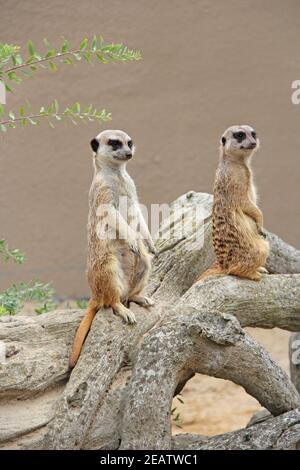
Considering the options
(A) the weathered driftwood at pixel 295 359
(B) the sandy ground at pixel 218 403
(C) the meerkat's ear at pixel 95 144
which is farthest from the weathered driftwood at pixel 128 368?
(B) the sandy ground at pixel 218 403

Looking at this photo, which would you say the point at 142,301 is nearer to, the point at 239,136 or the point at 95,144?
the point at 95,144

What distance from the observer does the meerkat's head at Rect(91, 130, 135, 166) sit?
3.15m

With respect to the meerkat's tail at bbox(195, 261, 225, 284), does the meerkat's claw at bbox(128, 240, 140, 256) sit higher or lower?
higher

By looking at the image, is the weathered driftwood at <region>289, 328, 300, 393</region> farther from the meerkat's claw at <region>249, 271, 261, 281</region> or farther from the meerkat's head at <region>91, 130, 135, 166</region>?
the meerkat's head at <region>91, 130, 135, 166</region>

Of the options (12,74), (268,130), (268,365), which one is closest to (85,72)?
(268,130)

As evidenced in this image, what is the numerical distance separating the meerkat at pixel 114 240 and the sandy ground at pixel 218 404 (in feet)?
5.89

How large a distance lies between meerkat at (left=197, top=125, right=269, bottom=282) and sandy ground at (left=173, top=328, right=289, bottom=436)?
1.65 m

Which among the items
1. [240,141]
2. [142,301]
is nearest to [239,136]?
[240,141]

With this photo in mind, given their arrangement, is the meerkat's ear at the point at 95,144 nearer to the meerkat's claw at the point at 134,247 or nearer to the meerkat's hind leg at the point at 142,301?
the meerkat's claw at the point at 134,247

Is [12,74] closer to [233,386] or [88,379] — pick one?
[88,379]

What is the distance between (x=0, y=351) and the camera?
288cm

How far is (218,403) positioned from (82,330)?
246cm

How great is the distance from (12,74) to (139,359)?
1122 millimetres

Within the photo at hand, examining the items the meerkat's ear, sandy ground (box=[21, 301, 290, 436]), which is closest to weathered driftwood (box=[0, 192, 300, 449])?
the meerkat's ear
